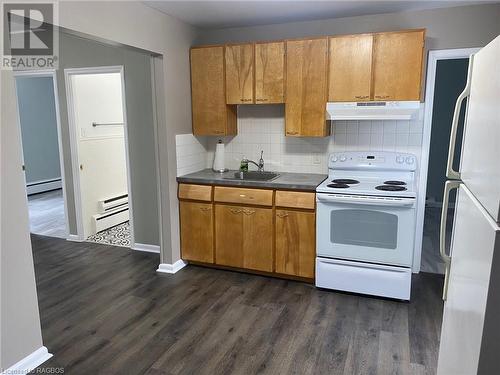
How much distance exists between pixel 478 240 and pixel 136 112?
358 centimetres

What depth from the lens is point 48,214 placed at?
19.2 ft

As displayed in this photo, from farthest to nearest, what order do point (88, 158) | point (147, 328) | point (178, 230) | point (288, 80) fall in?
1. point (88, 158)
2. point (178, 230)
3. point (288, 80)
4. point (147, 328)

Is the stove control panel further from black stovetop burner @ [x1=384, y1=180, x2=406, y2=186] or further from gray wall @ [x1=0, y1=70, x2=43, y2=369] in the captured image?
gray wall @ [x1=0, y1=70, x2=43, y2=369]

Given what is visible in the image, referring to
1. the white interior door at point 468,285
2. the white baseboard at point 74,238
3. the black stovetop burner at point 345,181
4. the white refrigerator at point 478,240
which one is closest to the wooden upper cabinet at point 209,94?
the black stovetop burner at point 345,181

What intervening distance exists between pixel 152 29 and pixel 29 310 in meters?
2.33

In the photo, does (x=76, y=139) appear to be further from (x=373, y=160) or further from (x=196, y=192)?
(x=373, y=160)

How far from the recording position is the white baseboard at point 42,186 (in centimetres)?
712

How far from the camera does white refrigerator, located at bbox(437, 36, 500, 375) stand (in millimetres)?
981

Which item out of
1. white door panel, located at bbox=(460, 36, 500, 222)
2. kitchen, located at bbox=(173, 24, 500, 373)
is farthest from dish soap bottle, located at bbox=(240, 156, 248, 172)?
white door panel, located at bbox=(460, 36, 500, 222)

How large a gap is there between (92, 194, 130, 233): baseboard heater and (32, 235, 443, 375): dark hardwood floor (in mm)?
1085

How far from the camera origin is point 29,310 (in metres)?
2.21

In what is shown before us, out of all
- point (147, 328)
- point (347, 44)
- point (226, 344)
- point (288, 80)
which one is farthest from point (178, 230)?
point (347, 44)

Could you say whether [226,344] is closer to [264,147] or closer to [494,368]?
[494,368]

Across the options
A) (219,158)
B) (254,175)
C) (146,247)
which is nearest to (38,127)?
(146,247)
